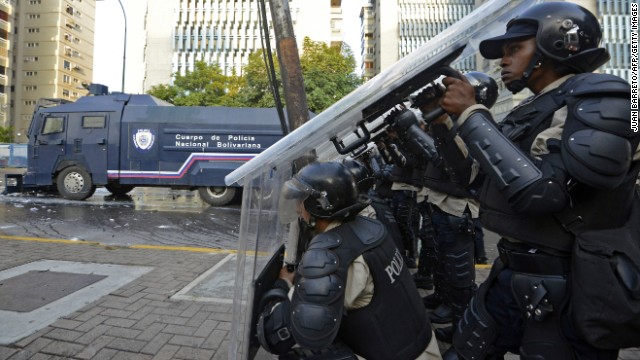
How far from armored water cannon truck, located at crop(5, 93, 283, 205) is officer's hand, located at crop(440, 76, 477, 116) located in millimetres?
8612

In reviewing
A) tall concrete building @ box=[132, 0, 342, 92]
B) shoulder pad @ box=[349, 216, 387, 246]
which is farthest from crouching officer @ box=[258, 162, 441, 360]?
tall concrete building @ box=[132, 0, 342, 92]

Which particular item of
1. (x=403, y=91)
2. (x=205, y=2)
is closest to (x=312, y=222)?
(x=403, y=91)

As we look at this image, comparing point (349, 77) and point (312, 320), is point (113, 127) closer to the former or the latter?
point (312, 320)

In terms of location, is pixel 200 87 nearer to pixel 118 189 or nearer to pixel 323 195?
pixel 118 189

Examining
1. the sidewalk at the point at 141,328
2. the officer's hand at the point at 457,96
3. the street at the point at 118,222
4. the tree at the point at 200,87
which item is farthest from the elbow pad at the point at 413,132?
the tree at the point at 200,87

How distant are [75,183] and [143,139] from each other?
2274 mm

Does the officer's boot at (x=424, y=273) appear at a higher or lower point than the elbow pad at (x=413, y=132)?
lower

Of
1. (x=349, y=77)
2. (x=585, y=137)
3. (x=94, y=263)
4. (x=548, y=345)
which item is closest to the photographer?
(x=585, y=137)

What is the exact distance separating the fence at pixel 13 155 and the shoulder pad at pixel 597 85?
32.9 m

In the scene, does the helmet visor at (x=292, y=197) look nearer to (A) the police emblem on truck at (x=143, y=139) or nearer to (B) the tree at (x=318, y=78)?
(A) the police emblem on truck at (x=143, y=139)

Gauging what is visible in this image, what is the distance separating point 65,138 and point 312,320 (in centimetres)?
1140

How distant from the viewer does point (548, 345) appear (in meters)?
1.31

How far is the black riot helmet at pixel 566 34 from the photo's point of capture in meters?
1.41

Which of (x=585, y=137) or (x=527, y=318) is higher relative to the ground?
(x=585, y=137)
